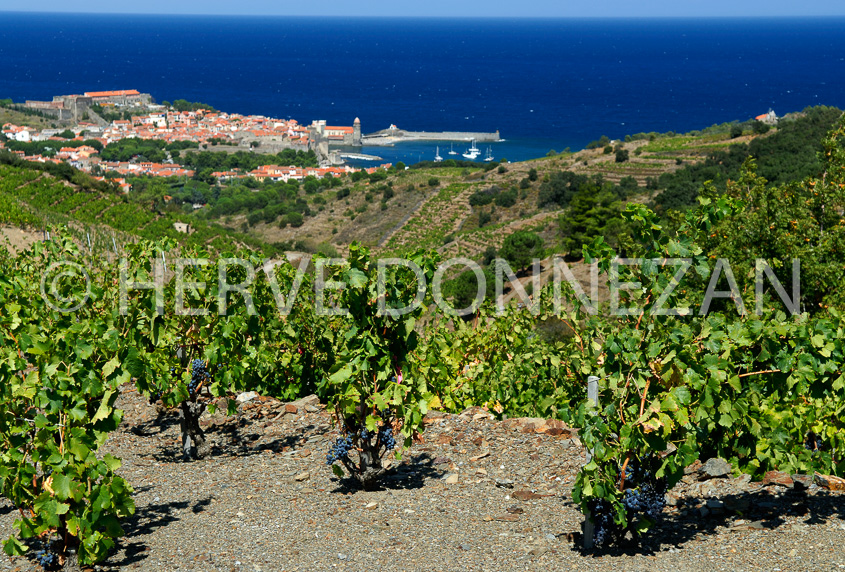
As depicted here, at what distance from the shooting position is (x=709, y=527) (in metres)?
5.23

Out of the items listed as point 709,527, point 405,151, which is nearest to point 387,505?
point 709,527

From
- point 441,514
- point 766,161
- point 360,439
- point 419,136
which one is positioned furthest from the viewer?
point 419,136

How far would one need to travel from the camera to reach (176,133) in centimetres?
11781

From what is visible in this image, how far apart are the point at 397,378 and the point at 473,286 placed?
22.2m

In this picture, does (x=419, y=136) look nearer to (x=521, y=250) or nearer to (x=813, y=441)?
(x=521, y=250)

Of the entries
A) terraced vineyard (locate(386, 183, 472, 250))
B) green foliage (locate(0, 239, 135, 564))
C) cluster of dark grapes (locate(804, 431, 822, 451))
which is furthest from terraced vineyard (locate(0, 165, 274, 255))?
cluster of dark grapes (locate(804, 431, 822, 451))

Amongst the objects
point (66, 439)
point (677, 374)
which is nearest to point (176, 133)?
point (66, 439)

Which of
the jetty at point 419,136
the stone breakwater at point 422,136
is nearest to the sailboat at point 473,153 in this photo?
the stone breakwater at point 422,136

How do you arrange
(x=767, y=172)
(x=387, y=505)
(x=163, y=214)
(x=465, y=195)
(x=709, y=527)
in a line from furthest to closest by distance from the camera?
(x=465, y=195) < (x=163, y=214) < (x=767, y=172) < (x=387, y=505) < (x=709, y=527)

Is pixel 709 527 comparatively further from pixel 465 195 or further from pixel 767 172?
pixel 465 195

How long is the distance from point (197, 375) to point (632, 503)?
4.03 metres

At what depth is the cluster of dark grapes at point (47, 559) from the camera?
469 centimetres

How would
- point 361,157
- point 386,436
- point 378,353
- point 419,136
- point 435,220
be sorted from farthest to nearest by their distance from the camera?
point 419,136 → point 361,157 → point 435,220 → point 386,436 → point 378,353

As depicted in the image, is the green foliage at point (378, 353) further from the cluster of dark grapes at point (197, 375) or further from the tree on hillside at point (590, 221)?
the tree on hillside at point (590, 221)
